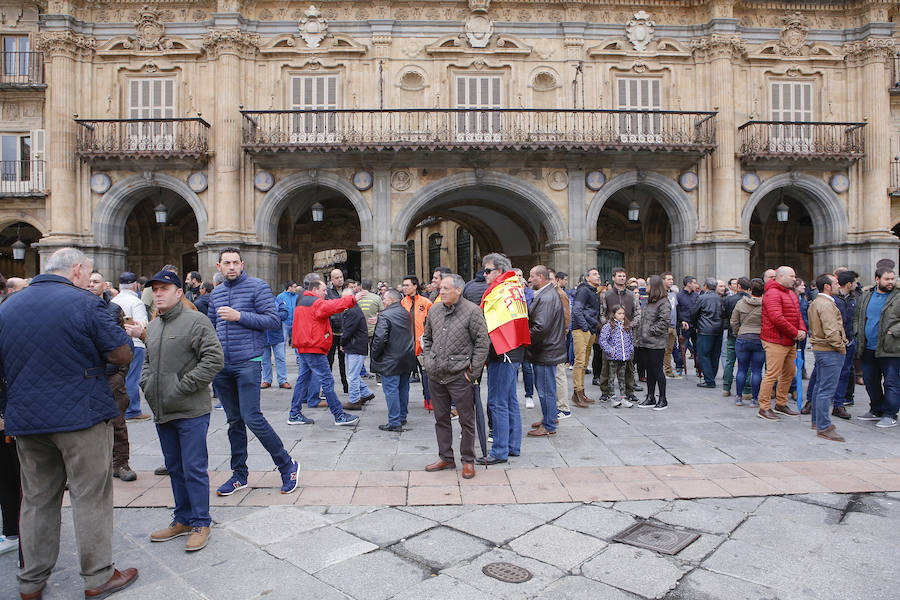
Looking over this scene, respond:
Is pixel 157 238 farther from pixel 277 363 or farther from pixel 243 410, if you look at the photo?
pixel 243 410

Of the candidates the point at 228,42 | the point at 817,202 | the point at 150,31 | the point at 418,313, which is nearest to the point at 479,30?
the point at 228,42

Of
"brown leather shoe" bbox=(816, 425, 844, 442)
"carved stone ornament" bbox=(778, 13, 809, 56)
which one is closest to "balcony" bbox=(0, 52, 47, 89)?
"brown leather shoe" bbox=(816, 425, 844, 442)

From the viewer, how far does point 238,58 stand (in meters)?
17.5

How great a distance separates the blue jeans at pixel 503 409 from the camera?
Result: 5.80 metres

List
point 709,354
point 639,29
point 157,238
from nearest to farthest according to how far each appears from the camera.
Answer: point 709,354, point 639,29, point 157,238

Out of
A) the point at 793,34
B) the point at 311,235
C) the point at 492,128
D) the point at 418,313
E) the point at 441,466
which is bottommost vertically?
the point at 441,466

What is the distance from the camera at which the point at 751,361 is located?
860 cm

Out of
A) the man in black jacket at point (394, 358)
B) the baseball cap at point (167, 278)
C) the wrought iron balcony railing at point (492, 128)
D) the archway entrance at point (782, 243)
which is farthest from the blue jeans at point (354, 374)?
the archway entrance at point (782, 243)

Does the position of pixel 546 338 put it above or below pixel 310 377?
above

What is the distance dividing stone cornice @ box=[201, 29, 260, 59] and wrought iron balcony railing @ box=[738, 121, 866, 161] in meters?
14.5

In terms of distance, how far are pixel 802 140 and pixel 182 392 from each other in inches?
763

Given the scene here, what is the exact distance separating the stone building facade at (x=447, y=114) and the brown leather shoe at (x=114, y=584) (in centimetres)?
1425

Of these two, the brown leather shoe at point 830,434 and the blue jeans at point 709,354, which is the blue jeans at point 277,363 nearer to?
the blue jeans at point 709,354

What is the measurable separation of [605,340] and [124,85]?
16.6 metres
